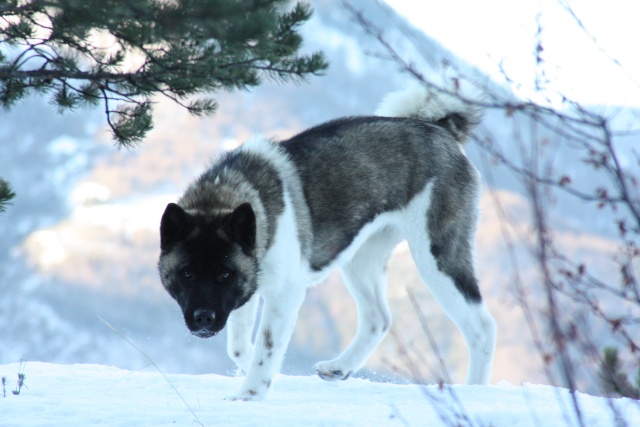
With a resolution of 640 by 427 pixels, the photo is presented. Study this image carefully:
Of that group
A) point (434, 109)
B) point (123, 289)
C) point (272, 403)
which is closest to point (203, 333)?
point (272, 403)

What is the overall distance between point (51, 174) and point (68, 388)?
111815mm

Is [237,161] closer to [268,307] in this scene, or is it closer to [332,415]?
[268,307]

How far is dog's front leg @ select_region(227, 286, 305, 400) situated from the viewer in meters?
4.26

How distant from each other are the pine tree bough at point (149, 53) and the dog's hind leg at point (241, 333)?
141cm

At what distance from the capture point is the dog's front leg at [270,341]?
426 centimetres

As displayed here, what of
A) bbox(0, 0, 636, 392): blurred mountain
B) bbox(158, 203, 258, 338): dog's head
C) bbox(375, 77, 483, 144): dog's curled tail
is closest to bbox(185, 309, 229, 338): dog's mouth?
bbox(158, 203, 258, 338): dog's head

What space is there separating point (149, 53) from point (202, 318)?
1606 mm

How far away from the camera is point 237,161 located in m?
4.88

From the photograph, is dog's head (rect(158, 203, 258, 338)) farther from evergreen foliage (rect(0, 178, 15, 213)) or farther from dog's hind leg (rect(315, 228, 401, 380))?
dog's hind leg (rect(315, 228, 401, 380))

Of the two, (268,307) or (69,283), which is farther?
(69,283)

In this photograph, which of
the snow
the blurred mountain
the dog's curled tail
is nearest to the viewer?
the snow

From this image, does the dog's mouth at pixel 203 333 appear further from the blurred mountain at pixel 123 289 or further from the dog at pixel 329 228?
the blurred mountain at pixel 123 289

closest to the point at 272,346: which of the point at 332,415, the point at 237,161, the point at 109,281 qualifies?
the point at 332,415

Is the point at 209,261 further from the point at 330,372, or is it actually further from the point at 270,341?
the point at 330,372
